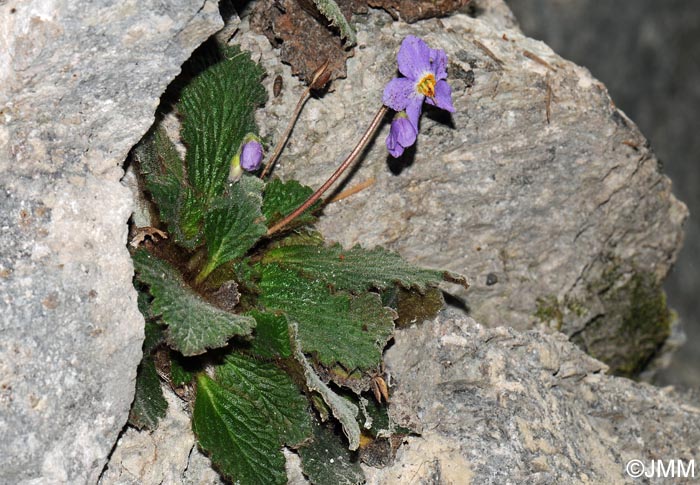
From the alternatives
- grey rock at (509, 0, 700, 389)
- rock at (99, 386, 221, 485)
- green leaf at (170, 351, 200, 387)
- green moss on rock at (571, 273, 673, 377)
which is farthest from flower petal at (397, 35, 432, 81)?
grey rock at (509, 0, 700, 389)

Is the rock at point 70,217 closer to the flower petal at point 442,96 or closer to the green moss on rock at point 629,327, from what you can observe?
the flower petal at point 442,96

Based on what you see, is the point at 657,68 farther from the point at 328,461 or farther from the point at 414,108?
the point at 328,461

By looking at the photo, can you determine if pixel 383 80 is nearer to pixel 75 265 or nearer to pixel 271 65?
pixel 271 65

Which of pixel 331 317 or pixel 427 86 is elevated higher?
pixel 427 86

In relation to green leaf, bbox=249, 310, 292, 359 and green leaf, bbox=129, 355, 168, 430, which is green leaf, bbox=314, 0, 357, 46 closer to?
green leaf, bbox=249, 310, 292, 359

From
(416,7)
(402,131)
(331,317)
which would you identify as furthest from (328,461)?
(416,7)

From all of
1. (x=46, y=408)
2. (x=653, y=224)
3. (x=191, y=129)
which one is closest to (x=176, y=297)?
(x=46, y=408)
